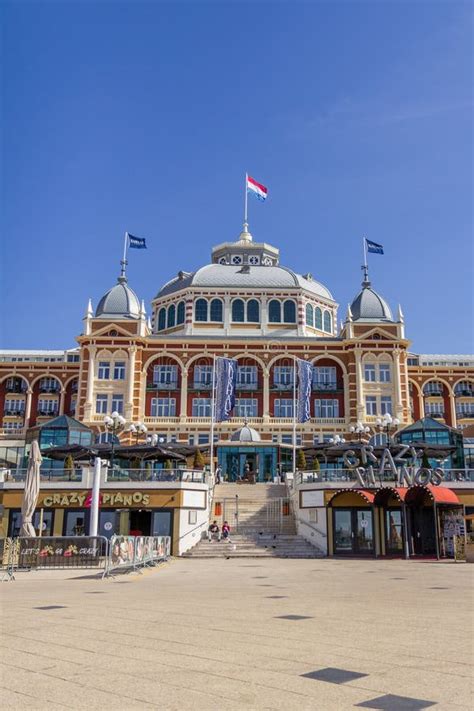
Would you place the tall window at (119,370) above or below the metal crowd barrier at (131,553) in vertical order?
above

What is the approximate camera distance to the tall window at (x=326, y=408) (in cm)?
6247

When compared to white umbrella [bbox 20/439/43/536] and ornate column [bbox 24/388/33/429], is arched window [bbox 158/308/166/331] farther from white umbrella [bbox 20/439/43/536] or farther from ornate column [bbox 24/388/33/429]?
white umbrella [bbox 20/439/43/536]

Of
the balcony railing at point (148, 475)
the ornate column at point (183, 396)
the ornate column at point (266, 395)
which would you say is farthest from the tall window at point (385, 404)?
the balcony railing at point (148, 475)

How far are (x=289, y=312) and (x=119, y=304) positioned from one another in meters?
17.2

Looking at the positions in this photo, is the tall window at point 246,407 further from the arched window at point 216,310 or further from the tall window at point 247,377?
the arched window at point 216,310

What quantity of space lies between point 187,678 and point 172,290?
2585 inches

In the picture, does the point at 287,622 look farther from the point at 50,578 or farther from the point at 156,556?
the point at 156,556

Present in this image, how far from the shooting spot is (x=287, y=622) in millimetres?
11539

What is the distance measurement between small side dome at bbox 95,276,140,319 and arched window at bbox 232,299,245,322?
9789 millimetres

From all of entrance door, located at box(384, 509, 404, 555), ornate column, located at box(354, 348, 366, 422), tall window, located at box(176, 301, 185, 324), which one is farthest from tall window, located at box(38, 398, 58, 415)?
entrance door, located at box(384, 509, 404, 555)

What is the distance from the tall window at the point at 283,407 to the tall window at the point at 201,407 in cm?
641

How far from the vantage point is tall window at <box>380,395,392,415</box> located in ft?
201

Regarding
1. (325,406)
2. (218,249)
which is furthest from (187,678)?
(218,249)

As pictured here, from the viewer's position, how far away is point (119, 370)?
6200 cm
